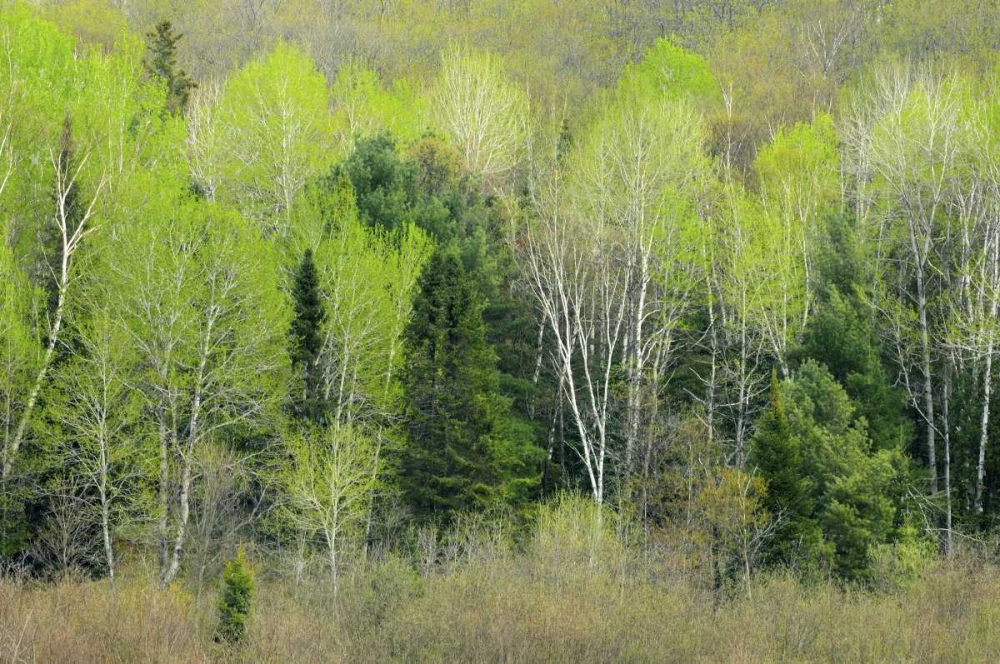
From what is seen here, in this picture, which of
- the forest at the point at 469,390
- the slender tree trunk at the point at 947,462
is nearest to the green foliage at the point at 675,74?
the forest at the point at 469,390

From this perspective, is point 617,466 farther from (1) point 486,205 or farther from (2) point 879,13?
(2) point 879,13

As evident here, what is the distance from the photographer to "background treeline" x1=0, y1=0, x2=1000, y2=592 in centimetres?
2473

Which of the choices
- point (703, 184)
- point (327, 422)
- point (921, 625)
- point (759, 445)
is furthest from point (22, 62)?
point (921, 625)

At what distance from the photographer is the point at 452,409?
27656 mm

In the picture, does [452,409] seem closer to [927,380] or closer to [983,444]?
[927,380]

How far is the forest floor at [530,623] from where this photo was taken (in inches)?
560

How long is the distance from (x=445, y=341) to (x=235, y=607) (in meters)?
12.7

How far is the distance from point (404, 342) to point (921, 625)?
637 inches

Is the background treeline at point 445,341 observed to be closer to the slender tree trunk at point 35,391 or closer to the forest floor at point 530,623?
the slender tree trunk at point 35,391

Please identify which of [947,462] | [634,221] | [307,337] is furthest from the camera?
[307,337]

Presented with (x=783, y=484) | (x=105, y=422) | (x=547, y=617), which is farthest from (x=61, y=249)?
(x=783, y=484)

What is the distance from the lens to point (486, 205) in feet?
121

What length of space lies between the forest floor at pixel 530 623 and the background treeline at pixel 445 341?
2933 mm

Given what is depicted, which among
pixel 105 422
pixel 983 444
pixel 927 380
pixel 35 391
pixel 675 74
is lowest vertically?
pixel 105 422
